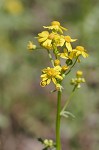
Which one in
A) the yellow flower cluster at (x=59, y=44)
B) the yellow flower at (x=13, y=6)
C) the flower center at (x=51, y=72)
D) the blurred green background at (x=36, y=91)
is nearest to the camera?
the flower center at (x=51, y=72)

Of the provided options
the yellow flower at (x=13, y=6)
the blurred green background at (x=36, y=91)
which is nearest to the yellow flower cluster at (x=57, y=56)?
the blurred green background at (x=36, y=91)

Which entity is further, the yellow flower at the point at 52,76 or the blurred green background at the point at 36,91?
the blurred green background at the point at 36,91

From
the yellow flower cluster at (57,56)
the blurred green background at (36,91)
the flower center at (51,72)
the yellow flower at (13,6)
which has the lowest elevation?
the flower center at (51,72)

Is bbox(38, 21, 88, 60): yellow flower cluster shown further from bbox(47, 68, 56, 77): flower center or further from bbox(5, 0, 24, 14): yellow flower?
bbox(5, 0, 24, 14): yellow flower

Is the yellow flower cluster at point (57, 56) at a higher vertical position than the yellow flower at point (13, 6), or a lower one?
lower

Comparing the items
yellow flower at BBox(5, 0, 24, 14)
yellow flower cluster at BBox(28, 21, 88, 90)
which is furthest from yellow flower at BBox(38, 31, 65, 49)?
yellow flower at BBox(5, 0, 24, 14)

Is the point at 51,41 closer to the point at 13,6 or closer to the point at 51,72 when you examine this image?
the point at 51,72

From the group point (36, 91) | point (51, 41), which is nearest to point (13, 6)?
point (36, 91)

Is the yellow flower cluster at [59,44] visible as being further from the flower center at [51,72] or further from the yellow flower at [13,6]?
the yellow flower at [13,6]
